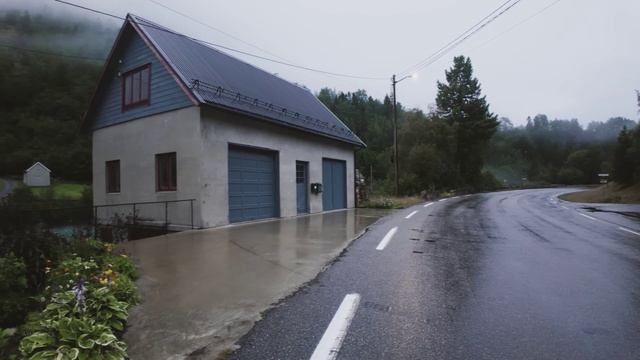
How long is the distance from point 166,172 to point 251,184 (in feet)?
9.73

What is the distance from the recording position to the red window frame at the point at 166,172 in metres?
12.6

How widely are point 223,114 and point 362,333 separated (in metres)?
10.4

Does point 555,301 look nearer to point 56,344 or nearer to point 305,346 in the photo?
point 305,346

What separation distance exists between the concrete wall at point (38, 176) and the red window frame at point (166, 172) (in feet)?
68.0

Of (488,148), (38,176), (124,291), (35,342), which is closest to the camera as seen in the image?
(35,342)

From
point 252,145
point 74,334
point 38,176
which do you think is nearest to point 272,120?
point 252,145

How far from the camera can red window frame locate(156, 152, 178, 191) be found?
12.6 m

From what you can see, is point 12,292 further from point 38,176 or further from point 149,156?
point 38,176

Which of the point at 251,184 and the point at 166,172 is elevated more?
the point at 166,172

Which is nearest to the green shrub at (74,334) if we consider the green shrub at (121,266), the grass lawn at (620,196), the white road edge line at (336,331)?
the white road edge line at (336,331)

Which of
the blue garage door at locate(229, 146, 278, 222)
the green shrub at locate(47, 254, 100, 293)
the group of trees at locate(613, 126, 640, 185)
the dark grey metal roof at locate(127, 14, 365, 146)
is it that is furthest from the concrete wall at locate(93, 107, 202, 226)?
the group of trees at locate(613, 126, 640, 185)

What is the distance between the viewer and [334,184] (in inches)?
788

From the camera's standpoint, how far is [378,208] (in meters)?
20.4

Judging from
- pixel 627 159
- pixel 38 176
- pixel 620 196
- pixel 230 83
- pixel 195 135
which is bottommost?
pixel 620 196
